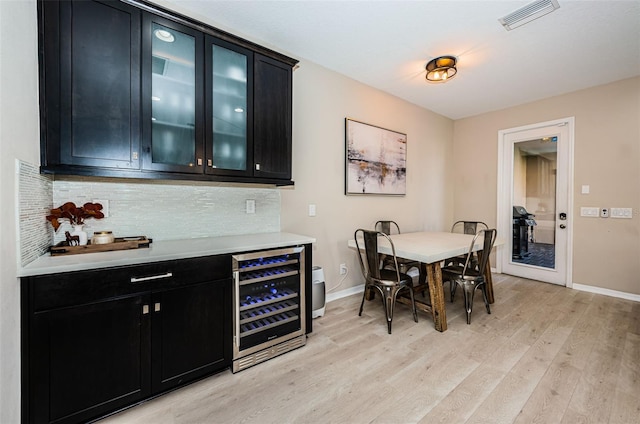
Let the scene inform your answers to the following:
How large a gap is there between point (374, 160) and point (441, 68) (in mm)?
1268

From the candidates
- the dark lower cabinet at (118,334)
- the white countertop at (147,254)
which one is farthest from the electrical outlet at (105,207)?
the dark lower cabinet at (118,334)

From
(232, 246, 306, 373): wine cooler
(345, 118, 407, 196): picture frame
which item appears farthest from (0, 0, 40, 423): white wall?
(345, 118, 407, 196): picture frame

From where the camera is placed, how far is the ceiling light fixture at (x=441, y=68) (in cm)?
281

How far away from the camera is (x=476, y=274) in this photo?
8.79 feet

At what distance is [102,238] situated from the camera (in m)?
1.70

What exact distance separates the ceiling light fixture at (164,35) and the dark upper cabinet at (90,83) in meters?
0.11

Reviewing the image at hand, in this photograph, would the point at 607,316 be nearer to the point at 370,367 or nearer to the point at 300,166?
the point at 370,367

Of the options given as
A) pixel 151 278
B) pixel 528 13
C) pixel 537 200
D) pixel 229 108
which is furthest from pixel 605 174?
pixel 151 278

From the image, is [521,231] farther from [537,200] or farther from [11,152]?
[11,152]

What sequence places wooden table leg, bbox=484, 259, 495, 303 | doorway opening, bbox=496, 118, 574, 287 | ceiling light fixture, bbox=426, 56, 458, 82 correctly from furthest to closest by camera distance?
1. doorway opening, bbox=496, 118, 574, 287
2. wooden table leg, bbox=484, 259, 495, 303
3. ceiling light fixture, bbox=426, 56, 458, 82

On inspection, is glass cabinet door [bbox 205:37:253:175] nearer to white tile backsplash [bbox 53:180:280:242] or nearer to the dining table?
white tile backsplash [bbox 53:180:280:242]

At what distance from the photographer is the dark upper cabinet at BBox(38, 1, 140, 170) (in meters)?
1.44

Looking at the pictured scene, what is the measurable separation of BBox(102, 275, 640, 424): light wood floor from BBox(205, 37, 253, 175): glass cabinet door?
1527 mm

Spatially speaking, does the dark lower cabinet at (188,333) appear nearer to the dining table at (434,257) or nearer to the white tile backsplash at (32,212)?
the white tile backsplash at (32,212)
